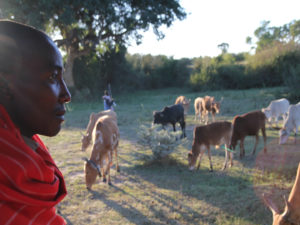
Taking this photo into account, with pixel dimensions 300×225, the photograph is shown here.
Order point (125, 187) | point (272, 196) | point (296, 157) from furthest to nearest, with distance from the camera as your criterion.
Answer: point (296, 157) → point (125, 187) → point (272, 196)

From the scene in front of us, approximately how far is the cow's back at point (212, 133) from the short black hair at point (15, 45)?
21.6 feet

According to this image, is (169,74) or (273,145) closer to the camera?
(273,145)

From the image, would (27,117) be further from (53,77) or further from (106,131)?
(106,131)

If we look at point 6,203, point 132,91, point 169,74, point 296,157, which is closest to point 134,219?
point 6,203

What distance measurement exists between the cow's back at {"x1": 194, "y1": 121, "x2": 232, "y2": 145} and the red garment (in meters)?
6.52

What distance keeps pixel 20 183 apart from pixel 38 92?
0.34 m

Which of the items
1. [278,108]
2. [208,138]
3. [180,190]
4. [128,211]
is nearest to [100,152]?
[128,211]

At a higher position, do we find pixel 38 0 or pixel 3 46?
pixel 38 0

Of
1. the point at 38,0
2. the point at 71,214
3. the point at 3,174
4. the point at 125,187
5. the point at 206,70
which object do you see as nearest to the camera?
the point at 3,174

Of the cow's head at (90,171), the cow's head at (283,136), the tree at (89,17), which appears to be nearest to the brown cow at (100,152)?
the cow's head at (90,171)

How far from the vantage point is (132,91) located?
3219 cm

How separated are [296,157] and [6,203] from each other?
8118 mm

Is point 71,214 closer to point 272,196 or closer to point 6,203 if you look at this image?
point 272,196

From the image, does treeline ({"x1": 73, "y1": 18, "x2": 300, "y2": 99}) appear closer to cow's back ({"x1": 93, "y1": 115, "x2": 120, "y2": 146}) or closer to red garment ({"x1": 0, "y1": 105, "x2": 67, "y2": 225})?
cow's back ({"x1": 93, "y1": 115, "x2": 120, "y2": 146})
